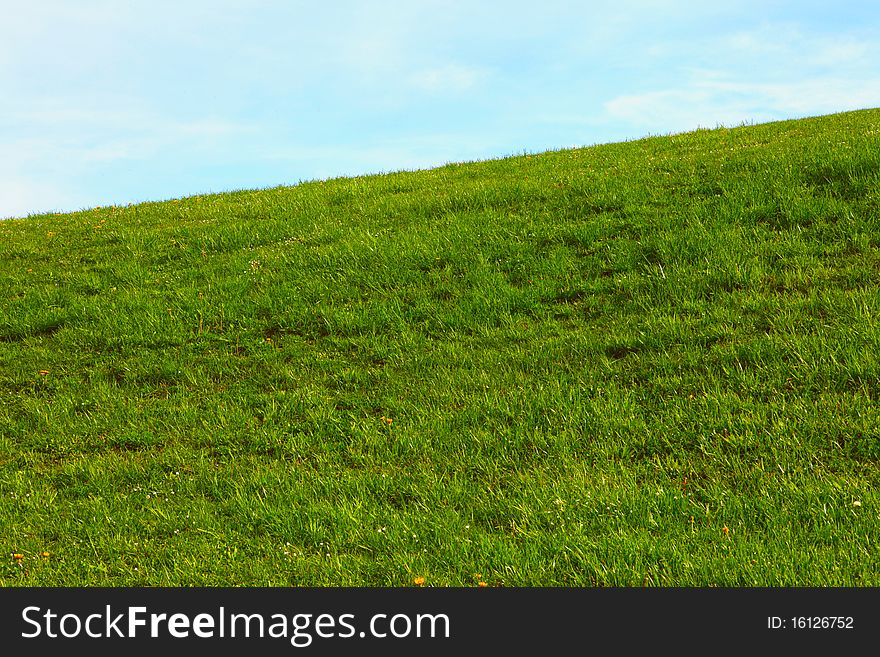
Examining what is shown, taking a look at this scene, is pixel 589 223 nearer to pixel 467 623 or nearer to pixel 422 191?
pixel 422 191

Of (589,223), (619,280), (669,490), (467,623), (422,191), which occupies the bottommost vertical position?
(467,623)

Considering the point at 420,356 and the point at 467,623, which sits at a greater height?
the point at 420,356

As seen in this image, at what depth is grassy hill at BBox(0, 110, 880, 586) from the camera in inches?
233

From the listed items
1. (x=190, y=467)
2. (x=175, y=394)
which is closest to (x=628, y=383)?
(x=190, y=467)

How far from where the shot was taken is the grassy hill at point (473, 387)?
5918 mm

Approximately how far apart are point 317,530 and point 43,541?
99.1 inches

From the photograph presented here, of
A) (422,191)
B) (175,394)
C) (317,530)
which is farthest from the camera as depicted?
(422,191)

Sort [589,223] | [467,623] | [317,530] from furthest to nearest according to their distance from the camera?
[589,223]
[317,530]
[467,623]

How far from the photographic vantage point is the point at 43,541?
6.55 m

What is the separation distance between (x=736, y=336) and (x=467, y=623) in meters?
5.54

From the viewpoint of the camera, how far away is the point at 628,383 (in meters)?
8.40

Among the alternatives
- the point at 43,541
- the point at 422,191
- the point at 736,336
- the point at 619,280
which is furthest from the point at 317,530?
the point at 422,191

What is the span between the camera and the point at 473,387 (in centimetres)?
870

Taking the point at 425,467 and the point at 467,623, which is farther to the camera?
the point at 425,467
